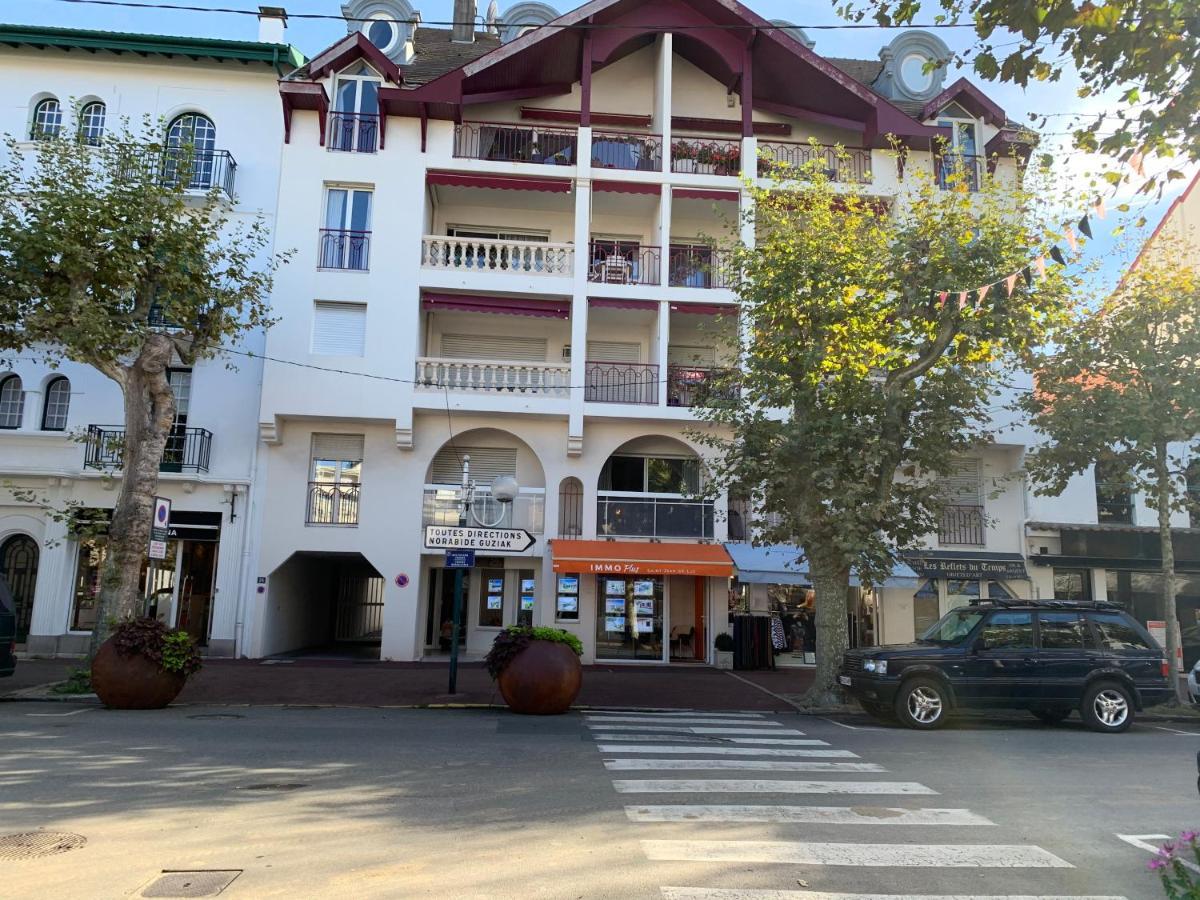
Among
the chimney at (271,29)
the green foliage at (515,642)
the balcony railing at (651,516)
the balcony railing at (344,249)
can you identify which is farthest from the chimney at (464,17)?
the green foliage at (515,642)

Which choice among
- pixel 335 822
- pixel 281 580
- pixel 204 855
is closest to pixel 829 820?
pixel 335 822

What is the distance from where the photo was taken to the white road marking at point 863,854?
5.63 meters

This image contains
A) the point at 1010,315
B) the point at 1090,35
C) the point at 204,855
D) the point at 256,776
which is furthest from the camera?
the point at 1010,315

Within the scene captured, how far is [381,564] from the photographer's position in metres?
19.8

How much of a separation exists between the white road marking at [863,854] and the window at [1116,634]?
7952 millimetres

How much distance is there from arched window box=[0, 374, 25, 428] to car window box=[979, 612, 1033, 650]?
20270mm

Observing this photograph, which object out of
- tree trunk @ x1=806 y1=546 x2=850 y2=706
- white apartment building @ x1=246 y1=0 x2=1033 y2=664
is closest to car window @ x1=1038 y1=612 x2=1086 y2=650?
tree trunk @ x1=806 y1=546 x2=850 y2=706

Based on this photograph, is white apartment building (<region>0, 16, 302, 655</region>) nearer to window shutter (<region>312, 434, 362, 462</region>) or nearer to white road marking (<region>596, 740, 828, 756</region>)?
window shutter (<region>312, 434, 362, 462</region>)

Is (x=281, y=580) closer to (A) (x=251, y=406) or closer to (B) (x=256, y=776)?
(A) (x=251, y=406)

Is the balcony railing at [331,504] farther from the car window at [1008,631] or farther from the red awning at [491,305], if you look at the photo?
the car window at [1008,631]

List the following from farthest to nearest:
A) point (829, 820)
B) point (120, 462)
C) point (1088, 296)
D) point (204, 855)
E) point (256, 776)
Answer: point (120, 462), point (1088, 296), point (256, 776), point (829, 820), point (204, 855)

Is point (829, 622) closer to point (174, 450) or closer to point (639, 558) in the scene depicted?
point (639, 558)

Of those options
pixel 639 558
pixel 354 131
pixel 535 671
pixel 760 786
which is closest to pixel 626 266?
pixel 639 558

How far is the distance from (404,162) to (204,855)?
17.9 m
